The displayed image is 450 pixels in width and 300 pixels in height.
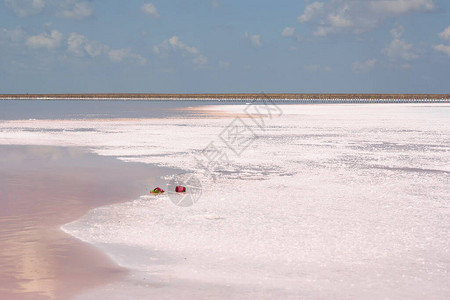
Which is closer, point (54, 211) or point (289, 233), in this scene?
point (289, 233)

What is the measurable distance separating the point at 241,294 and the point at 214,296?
0.26 metres

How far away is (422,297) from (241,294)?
1.68 m

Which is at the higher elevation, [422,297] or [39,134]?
[39,134]

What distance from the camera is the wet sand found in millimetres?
5742

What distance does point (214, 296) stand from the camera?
5344mm

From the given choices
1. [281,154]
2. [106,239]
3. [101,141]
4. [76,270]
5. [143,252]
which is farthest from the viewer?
[101,141]

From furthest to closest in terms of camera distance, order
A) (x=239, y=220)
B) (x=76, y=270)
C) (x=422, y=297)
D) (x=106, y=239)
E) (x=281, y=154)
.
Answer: (x=281, y=154), (x=239, y=220), (x=106, y=239), (x=76, y=270), (x=422, y=297)

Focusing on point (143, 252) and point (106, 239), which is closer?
point (143, 252)

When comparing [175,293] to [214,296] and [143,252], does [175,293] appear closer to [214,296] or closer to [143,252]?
[214,296]

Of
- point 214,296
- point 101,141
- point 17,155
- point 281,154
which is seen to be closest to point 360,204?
point 214,296

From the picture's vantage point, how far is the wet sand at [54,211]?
18.8ft

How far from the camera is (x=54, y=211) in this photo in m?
9.02

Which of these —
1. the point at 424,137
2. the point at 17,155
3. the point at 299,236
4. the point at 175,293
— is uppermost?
the point at 424,137

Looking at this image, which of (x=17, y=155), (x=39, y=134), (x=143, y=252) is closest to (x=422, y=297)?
(x=143, y=252)
